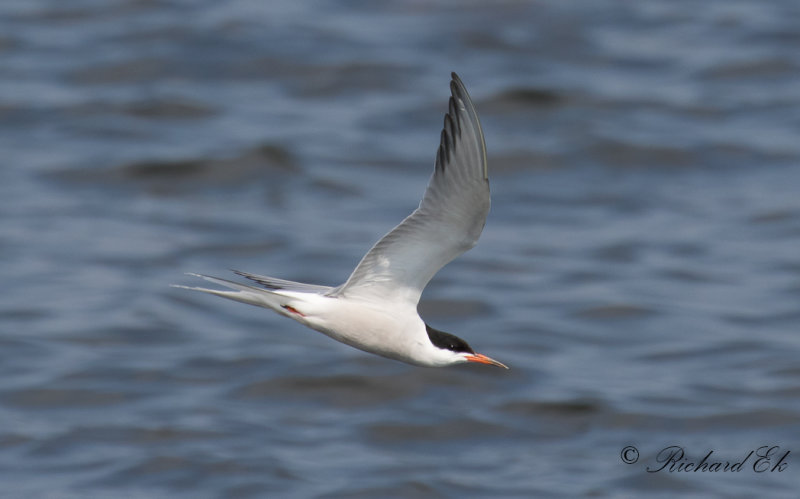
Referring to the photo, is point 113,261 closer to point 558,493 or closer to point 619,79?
point 558,493

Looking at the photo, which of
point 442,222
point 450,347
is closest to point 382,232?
point 450,347

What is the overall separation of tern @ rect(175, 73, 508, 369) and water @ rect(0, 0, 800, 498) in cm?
413

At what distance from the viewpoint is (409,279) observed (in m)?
5.98

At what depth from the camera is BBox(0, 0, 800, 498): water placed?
35.3ft

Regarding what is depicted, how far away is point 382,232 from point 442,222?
8.07 m

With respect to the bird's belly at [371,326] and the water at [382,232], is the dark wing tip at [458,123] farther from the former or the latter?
Result: the water at [382,232]

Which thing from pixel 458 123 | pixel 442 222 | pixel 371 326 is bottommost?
pixel 371 326

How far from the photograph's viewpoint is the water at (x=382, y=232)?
10.8 metres

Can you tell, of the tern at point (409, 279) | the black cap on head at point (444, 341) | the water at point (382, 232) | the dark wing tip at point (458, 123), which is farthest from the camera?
the water at point (382, 232)

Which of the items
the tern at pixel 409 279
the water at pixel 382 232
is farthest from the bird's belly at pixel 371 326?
the water at pixel 382 232

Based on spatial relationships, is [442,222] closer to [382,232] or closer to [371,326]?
[371,326]

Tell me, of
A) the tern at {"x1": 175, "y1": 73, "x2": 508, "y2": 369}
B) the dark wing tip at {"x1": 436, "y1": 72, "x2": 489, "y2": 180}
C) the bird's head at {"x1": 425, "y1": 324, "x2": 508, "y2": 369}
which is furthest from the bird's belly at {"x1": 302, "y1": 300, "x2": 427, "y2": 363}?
the dark wing tip at {"x1": 436, "y1": 72, "x2": 489, "y2": 180}

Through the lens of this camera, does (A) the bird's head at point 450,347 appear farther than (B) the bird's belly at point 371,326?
Yes

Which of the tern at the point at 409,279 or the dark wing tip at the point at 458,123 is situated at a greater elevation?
the dark wing tip at the point at 458,123
